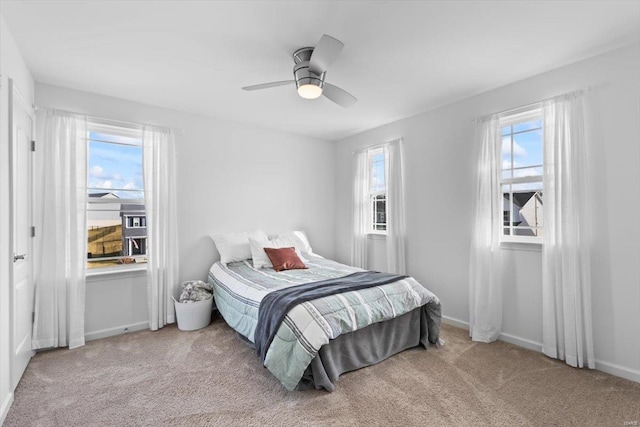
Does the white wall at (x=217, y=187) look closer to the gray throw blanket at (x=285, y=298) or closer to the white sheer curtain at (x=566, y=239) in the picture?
the gray throw blanket at (x=285, y=298)

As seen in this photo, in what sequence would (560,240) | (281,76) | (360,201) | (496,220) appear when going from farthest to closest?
(360,201) → (496,220) → (281,76) → (560,240)

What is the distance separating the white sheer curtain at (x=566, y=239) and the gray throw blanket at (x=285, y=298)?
54.4 inches

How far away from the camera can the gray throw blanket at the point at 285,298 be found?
2.29 metres

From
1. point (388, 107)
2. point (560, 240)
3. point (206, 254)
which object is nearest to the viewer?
point (560, 240)

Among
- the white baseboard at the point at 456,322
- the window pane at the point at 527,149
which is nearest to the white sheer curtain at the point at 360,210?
the white baseboard at the point at 456,322

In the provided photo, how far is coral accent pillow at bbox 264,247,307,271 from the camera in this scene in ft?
11.5

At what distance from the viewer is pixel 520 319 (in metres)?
2.93

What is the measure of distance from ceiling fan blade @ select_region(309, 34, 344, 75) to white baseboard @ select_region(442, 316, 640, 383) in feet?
10.1

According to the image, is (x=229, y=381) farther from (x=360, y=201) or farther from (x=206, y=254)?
(x=360, y=201)

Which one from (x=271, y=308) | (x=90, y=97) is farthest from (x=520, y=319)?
(x=90, y=97)

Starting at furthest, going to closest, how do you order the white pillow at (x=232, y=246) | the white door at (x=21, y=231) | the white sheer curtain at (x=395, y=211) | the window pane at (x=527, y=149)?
the white sheer curtain at (x=395, y=211)
the white pillow at (x=232, y=246)
the window pane at (x=527, y=149)
the white door at (x=21, y=231)

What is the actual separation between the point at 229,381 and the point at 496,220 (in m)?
2.89

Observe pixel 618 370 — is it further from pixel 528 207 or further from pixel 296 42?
pixel 296 42

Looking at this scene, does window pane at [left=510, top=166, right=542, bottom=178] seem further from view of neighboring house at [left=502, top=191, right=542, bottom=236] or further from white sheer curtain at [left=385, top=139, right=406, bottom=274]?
white sheer curtain at [left=385, top=139, right=406, bottom=274]
